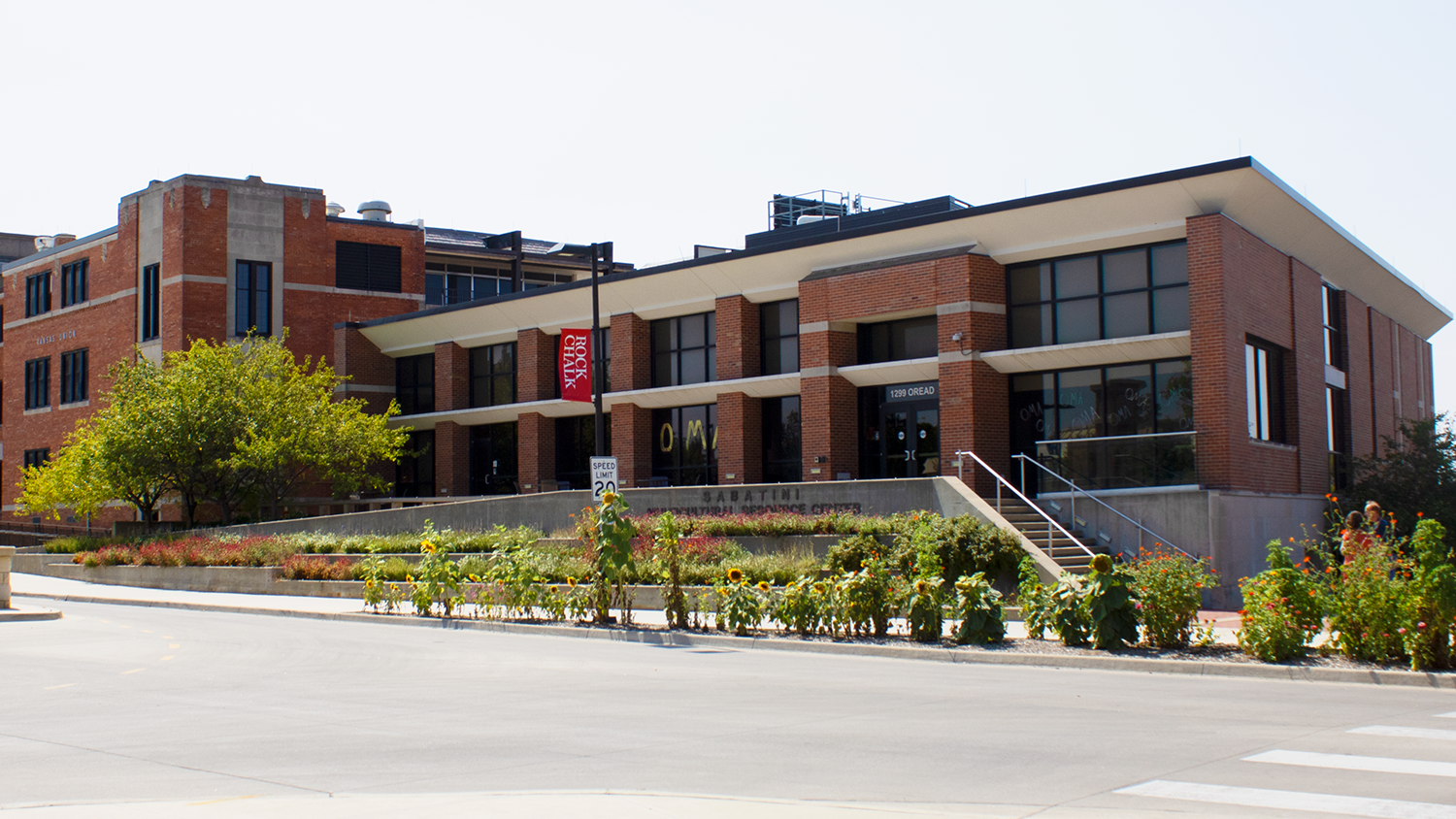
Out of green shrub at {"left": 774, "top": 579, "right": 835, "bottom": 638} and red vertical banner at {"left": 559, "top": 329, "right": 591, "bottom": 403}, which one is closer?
green shrub at {"left": 774, "top": 579, "right": 835, "bottom": 638}

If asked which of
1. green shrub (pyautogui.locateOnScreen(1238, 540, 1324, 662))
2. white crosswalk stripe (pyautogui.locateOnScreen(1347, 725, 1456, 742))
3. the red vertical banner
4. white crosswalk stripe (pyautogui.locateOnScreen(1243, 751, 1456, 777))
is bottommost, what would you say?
white crosswalk stripe (pyautogui.locateOnScreen(1347, 725, 1456, 742))

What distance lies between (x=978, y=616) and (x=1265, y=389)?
1484 cm

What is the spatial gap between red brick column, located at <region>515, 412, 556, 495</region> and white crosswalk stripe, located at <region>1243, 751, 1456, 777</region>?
1232 inches

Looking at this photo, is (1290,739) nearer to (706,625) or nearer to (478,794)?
(478,794)

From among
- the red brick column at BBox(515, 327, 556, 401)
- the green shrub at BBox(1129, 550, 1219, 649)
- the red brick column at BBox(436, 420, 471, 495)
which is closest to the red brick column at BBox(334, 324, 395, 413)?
the red brick column at BBox(436, 420, 471, 495)

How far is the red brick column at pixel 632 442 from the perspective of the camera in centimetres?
3603

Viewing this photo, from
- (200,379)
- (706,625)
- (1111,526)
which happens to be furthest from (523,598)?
(200,379)

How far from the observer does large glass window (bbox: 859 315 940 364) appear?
3016 cm

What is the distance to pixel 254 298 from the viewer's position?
4425 centimetres

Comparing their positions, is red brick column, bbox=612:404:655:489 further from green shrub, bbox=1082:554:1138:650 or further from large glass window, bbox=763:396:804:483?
green shrub, bbox=1082:554:1138:650

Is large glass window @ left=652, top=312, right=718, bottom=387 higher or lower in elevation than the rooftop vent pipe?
lower

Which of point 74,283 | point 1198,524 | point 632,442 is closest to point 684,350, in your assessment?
point 632,442

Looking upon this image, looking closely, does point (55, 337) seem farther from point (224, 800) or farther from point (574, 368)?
point (224, 800)

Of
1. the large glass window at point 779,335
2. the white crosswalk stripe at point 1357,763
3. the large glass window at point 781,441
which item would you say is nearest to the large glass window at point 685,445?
the large glass window at point 781,441
